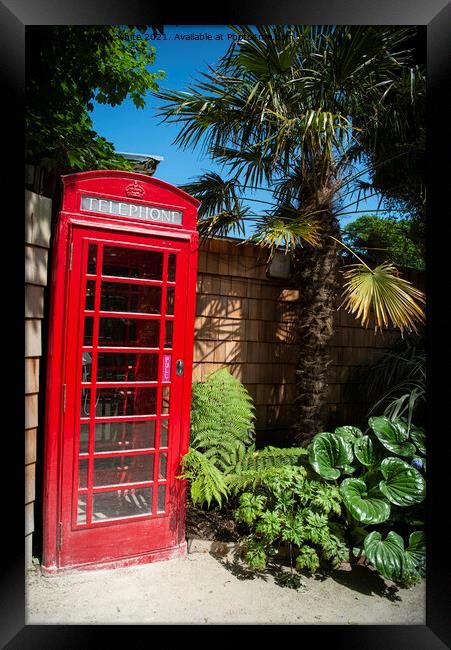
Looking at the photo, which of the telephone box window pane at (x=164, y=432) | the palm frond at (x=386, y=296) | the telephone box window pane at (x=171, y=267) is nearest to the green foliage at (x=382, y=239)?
the palm frond at (x=386, y=296)

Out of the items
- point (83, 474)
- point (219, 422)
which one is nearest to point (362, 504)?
point (219, 422)

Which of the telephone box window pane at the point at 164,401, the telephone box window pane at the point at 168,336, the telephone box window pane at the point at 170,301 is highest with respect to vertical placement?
the telephone box window pane at the point at 170,301

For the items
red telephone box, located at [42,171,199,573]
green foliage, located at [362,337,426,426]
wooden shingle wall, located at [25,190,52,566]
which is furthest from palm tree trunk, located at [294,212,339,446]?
wooden shingle wall, located at [25,190,52,566]

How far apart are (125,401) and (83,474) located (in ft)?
1.76

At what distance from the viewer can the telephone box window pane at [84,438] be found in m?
2.72

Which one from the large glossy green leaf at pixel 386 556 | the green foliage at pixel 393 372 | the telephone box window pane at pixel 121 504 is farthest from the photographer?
the green foliage at pixel 393 372

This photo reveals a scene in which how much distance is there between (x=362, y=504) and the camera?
2768mm

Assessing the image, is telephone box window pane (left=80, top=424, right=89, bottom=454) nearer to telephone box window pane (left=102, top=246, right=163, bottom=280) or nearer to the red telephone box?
the red telephone box

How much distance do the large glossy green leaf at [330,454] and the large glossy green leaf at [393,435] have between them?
0.86 ft

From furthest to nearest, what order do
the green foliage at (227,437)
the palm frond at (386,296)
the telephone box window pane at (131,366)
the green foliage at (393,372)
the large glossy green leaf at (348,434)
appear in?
1. the green foliage at (393,372)
2. the palm frond at (386,296)
3. the green foliage at (227,437)
4. the large glossy green leaf at (348,434)
5. the telephone box window pane at (131,366)

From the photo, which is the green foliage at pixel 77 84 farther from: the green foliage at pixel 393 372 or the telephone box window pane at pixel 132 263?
the green foliage at pixel 393 372

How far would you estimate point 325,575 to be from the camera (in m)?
2.88

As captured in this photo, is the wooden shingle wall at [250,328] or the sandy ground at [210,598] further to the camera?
the wooden shingle wall at [250,328]
